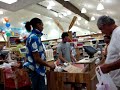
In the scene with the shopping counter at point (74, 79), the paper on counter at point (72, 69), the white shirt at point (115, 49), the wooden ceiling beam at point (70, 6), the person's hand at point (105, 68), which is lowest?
the shopping counter at point (74, 79)

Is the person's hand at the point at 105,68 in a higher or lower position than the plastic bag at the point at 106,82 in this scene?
higher

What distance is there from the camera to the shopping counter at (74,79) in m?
2.59

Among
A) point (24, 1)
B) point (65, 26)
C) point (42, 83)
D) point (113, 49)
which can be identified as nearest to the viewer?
point (113, 49)

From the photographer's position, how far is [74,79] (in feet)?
8.84

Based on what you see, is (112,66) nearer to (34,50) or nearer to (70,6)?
(34,50)

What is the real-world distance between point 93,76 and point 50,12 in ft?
30.5

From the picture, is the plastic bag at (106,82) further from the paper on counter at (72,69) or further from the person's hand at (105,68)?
the paper on counter at (72,69)

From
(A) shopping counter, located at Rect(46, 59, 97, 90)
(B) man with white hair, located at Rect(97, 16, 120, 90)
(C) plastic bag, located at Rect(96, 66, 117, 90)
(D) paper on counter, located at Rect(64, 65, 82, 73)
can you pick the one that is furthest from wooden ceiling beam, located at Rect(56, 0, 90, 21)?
(C) plastic bag, located at Rect(96, 66, 117, 90)

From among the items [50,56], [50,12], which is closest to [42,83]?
[50,56]

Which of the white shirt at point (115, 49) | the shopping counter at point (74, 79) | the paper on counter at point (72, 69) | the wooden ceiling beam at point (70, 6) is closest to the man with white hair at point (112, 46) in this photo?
the white shirt at point (115, 49)

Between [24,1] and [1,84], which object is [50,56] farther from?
[24,1]

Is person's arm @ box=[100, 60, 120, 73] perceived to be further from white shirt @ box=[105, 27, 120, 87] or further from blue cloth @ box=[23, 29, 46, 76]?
blue cloth @ box=[23, 29, 46, 76]

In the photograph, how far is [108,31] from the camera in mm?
1789

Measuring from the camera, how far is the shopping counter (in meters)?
2.59
